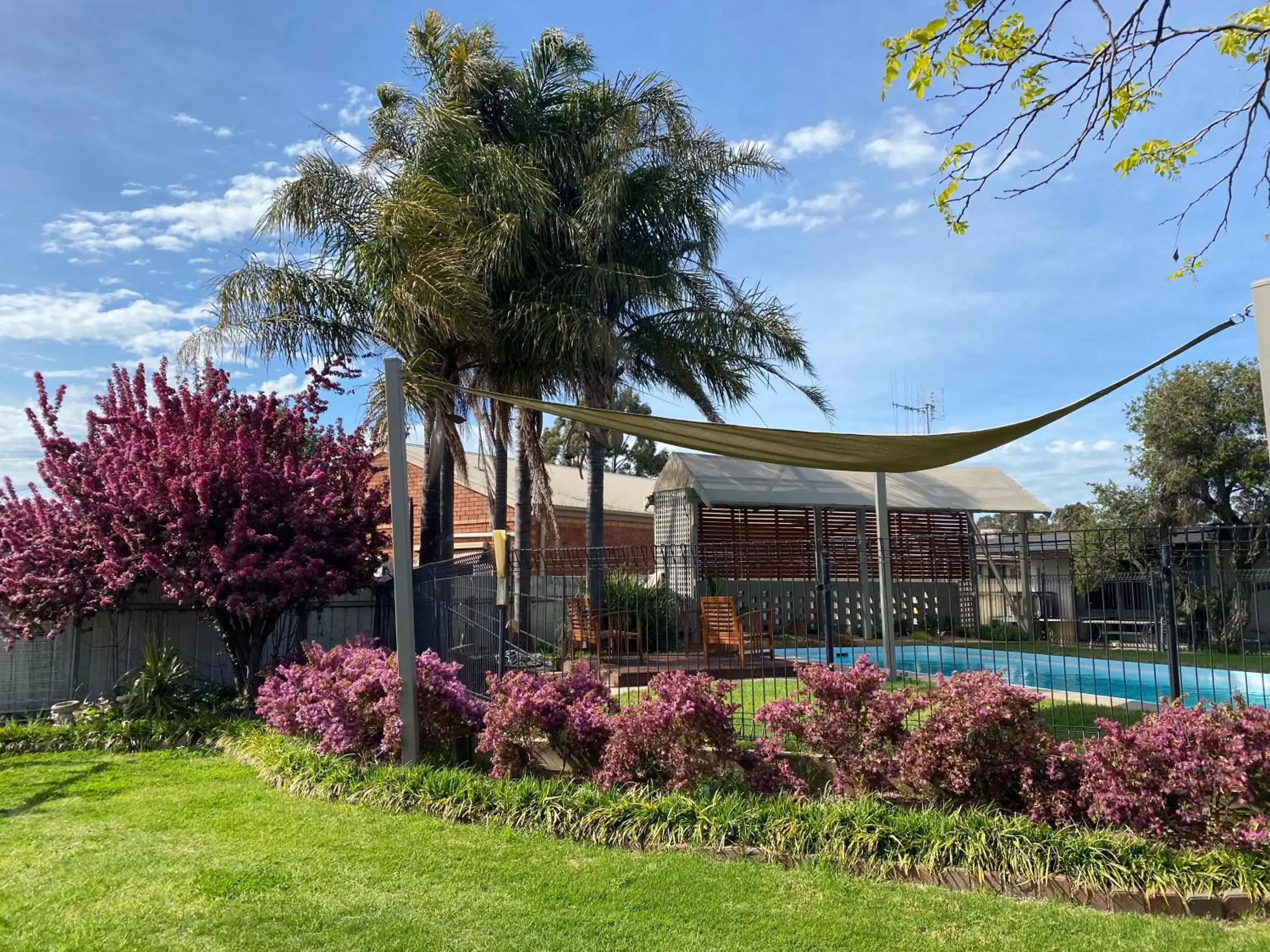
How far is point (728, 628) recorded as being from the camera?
39.6 feet

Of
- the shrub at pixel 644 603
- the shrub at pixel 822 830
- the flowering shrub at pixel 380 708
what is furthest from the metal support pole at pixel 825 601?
the shrub at pixel 644 603

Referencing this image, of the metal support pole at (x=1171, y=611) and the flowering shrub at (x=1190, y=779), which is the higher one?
the metal support pole at (x=1171, y=611)

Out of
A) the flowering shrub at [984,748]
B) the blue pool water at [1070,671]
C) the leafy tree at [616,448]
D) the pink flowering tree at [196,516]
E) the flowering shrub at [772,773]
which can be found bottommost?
the blue pool water at [1070,671]

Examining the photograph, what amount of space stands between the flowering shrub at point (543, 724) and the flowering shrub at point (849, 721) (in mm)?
1290

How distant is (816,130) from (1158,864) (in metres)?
5.53

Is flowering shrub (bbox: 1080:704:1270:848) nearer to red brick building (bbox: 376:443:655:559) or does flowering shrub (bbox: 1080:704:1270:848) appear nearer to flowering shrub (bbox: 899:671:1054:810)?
flowering shrub (bbox: 899:671:1054:810)

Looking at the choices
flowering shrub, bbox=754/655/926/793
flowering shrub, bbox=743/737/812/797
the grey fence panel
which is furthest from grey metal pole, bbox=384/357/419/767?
the grey fence panel

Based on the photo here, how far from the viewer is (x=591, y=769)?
22.6 feet

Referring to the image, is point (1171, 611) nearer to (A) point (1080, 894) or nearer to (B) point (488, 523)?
(A) point (1080, 894)

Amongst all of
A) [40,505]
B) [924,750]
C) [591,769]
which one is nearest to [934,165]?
[924,750]

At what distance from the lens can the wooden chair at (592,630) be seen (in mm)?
11758

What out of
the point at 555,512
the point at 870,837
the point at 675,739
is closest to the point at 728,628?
the point at 675,739

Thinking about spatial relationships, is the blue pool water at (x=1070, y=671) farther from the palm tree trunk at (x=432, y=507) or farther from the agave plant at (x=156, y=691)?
the agave plant at (x=156, y=691)

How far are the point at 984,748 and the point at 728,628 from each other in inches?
256
